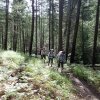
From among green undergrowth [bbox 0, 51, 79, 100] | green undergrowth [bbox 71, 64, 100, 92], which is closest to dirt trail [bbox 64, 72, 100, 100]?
green undergrowth [bbox 0, 51, 79, 100]

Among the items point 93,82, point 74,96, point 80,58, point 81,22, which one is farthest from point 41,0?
point 74,96

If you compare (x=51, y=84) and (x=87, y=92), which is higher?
(x=51, y=84)

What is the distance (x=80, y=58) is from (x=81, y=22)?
267 inches

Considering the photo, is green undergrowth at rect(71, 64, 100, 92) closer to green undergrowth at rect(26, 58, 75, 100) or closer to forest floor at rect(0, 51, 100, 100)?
forest floor at rect(0, 51, 100, 100)

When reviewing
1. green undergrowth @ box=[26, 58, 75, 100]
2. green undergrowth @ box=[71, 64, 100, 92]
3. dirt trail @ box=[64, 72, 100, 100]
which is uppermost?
green undergrowth @ box=[26, 58, 75, 100]

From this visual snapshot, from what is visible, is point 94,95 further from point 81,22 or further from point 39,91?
point 81,22

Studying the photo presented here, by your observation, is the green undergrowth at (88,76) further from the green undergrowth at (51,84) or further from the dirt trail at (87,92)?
the green undergrowth at (51,84)

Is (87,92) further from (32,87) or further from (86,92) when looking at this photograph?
(32,87)

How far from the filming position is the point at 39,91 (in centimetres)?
1015

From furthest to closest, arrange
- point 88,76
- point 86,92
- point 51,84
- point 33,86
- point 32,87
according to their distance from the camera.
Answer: point 88,76 → point 86,92 → point 51,84 → point 33,86 → point 32,87

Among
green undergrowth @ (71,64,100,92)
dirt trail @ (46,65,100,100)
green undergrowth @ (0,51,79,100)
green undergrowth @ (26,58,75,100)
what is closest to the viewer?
green undergrowth @ (0,51,79,100)

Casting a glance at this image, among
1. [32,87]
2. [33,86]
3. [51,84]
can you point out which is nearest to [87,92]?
[51,84]

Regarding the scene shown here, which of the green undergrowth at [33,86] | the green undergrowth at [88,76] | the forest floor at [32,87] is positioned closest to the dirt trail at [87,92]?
the forest floor at [32,87]

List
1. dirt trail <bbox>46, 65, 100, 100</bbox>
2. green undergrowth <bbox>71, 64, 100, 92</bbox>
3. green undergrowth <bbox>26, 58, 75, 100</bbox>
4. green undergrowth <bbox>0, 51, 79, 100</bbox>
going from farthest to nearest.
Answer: green undergrowth <bbox>71, 64, 100, 92</bbox> < dirt trail <bbox>46, 65, 100, 100</bbox> < green undergrowth <bbox>26, 58, 75, 100</bbox> < green undergrowth <bbox>0, 51, 79, 100</bbox>
